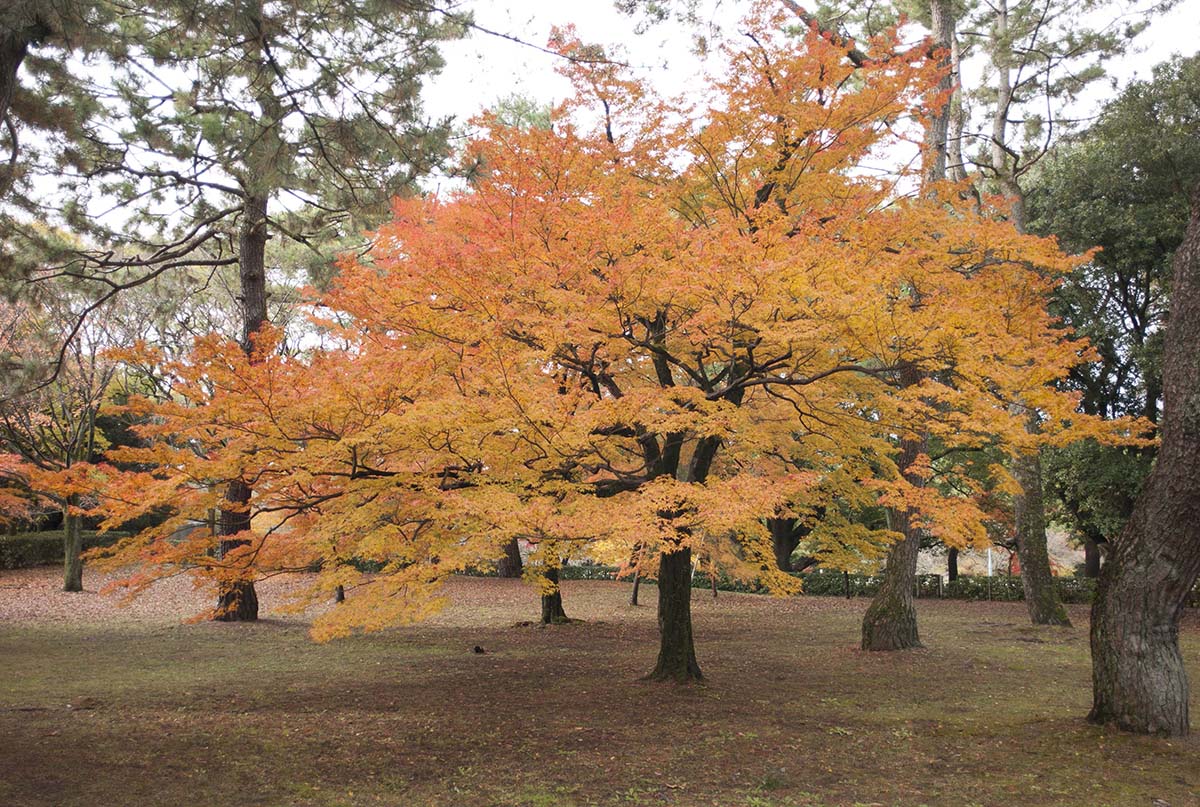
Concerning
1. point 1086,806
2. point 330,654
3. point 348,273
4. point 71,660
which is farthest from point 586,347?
point 71,660

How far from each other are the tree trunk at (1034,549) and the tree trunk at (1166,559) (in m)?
9.79

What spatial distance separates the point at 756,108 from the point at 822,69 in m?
0.85

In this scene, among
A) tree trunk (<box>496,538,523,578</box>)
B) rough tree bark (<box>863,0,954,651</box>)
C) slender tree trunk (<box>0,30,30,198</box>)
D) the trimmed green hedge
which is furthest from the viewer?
tree trunk (<box>496,538,523,578</box>)

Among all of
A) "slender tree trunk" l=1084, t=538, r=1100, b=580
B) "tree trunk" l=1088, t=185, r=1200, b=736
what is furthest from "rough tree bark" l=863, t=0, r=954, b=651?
"slender tree trunk" l=1084, t=538, r=1100, b=580

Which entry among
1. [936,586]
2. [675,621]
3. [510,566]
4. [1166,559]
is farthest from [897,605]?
[510,566]

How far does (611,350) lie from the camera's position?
25.4ft

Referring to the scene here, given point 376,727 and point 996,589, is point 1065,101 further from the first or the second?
point 376,727

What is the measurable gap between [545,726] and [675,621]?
2.08 meters

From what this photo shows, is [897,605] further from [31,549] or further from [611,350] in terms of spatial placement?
[31,549]

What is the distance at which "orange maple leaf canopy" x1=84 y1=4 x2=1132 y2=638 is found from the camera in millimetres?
6340

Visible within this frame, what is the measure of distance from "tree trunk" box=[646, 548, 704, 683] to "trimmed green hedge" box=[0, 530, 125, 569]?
1887cm

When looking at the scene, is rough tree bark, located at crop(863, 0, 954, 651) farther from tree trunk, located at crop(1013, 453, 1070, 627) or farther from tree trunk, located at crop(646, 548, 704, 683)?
tree trunk, located at crop(1013, 453, 1070, 627)

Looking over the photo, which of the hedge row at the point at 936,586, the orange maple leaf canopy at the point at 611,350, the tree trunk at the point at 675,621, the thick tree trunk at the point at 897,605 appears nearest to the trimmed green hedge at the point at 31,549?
the hedge row at the point at 936,586

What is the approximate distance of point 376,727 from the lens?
7016 mm
